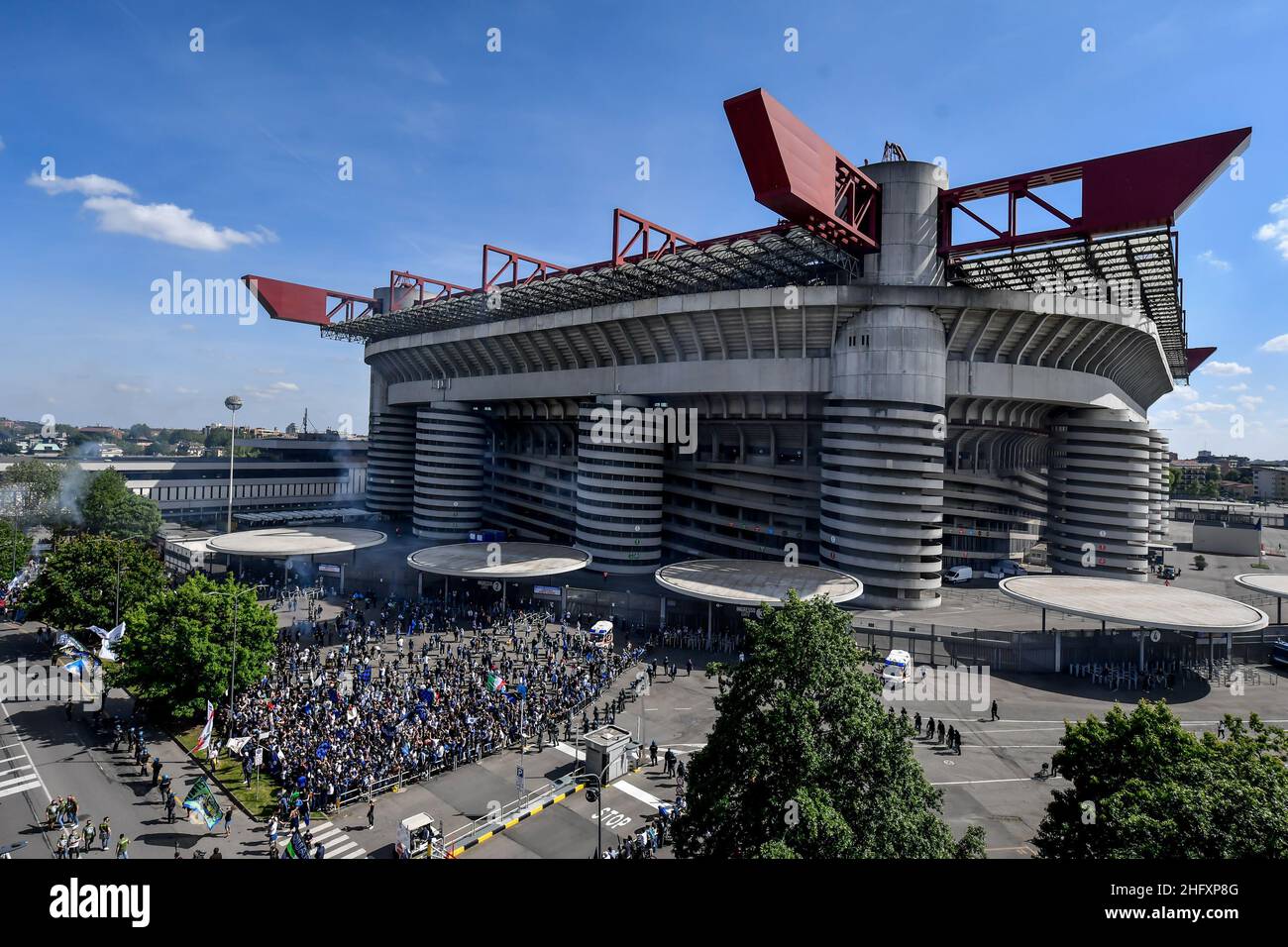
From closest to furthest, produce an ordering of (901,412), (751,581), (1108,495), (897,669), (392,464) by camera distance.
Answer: (897,669), (751,581), (901,412), (1108,495), (392,464)

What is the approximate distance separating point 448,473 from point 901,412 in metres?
50.1

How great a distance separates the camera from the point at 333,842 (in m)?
20.6

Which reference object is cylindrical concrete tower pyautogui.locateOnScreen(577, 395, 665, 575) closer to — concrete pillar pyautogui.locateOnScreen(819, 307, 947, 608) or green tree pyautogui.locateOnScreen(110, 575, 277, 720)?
concrete pillar pyautogui.locateOnScreen(819, 307, 947, 608)

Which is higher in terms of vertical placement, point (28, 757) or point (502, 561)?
point (502, 561)

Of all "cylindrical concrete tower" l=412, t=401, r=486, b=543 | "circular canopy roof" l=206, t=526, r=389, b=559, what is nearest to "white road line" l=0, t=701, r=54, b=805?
"circular canopy roof" l=206, t=526, r=389, b=559

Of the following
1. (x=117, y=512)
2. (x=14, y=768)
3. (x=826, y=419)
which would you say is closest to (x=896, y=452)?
(x=826, y=419)

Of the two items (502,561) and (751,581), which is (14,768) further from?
(751,581)

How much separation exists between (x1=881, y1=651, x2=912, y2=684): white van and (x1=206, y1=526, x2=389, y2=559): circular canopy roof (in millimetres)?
41375

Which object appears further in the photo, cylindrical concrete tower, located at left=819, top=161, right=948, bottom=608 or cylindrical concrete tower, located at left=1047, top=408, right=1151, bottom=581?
cylindrical concrete tower, located at left=1047, top=408, right=1151, bottom=581

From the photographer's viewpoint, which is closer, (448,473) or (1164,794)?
(1164,794)

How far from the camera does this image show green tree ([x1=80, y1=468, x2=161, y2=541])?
217 ft
